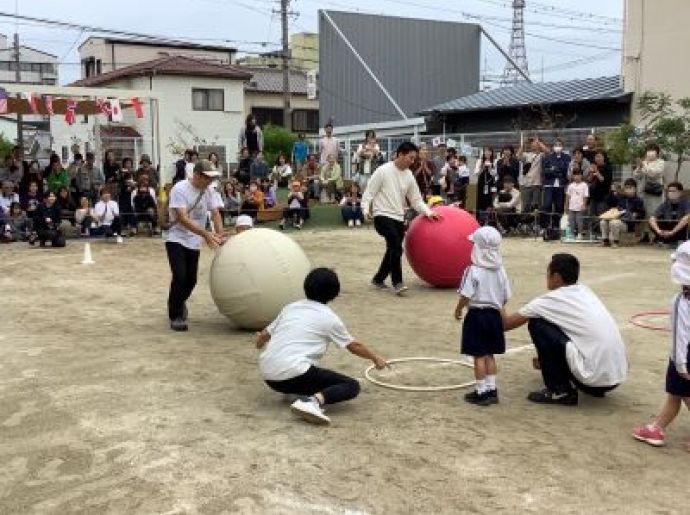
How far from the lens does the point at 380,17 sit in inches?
1454

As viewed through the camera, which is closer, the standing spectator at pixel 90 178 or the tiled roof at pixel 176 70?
the standing spectator at pixel 90 178

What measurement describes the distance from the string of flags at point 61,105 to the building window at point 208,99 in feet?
73.4

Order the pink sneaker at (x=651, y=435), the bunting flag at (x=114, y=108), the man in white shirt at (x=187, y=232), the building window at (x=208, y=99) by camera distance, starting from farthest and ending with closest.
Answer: the building window at (x=208, y=99), the bunting flag at (x=114, y=108), the man in white shirt at (x=187, y=232), the pink sneaker at (x=651, y=435)

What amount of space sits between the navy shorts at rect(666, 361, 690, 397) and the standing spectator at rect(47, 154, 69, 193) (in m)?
18.0

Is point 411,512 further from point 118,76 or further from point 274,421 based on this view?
point 118,76

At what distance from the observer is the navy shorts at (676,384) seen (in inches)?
208

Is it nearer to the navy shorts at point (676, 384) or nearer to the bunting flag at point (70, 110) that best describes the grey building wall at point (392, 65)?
the bunting flag at point (70, 110)

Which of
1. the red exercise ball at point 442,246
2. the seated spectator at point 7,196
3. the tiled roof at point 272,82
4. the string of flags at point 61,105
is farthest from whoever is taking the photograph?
the tiled roof at point 272,82

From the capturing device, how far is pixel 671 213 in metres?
16.4

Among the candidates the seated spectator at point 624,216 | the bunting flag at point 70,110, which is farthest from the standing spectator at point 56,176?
the seated spectator at point 624,216

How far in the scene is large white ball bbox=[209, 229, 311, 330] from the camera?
8.55 meters

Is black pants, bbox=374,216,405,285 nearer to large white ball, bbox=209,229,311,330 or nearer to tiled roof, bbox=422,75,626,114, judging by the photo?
large white ball, bbox=209,229,311,330

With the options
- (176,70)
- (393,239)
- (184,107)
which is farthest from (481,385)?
(184,107)

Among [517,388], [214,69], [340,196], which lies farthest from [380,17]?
[517,388]
